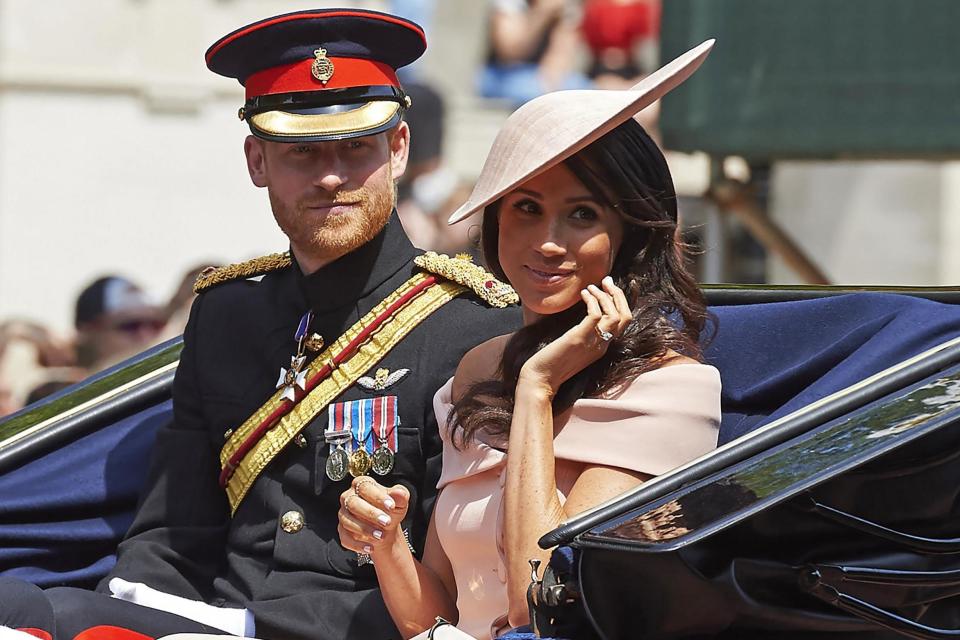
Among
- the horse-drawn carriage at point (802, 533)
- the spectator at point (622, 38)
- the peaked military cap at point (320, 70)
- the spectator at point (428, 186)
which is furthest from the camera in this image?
the spectator at point (622, 38)

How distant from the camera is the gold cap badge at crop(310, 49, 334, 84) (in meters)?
3.06

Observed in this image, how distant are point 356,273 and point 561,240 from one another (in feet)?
2.20

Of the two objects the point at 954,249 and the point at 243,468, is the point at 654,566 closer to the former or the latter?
the point at 243,468

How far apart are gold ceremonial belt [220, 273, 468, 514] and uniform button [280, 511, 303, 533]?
0.13 metres

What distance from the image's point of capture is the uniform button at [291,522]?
117 inches

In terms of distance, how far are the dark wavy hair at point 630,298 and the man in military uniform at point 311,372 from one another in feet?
1.11

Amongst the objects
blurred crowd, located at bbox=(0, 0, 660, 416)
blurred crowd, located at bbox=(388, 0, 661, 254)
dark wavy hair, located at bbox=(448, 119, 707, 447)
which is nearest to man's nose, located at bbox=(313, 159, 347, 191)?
dark wavy hair, located at bbox=(448, 119, 707, 447)

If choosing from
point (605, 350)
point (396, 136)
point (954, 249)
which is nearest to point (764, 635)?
point (605, 350)

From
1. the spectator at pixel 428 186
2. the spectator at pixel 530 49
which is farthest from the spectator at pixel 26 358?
the spectator at pixel 530 49

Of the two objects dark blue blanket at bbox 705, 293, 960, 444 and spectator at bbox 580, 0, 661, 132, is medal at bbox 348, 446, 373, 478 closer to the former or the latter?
dark blue blanket at bbox 705, 293, 960, 444

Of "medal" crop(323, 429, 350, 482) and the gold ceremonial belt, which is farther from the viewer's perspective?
the gold ceremonial belt

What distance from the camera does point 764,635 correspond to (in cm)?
222

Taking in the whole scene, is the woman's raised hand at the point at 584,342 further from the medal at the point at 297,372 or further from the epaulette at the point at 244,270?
the epaulette at the point at 244,270

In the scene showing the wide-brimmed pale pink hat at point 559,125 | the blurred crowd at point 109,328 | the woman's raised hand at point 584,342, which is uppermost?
the wide-brimmed pale pink hat at point 559,125
